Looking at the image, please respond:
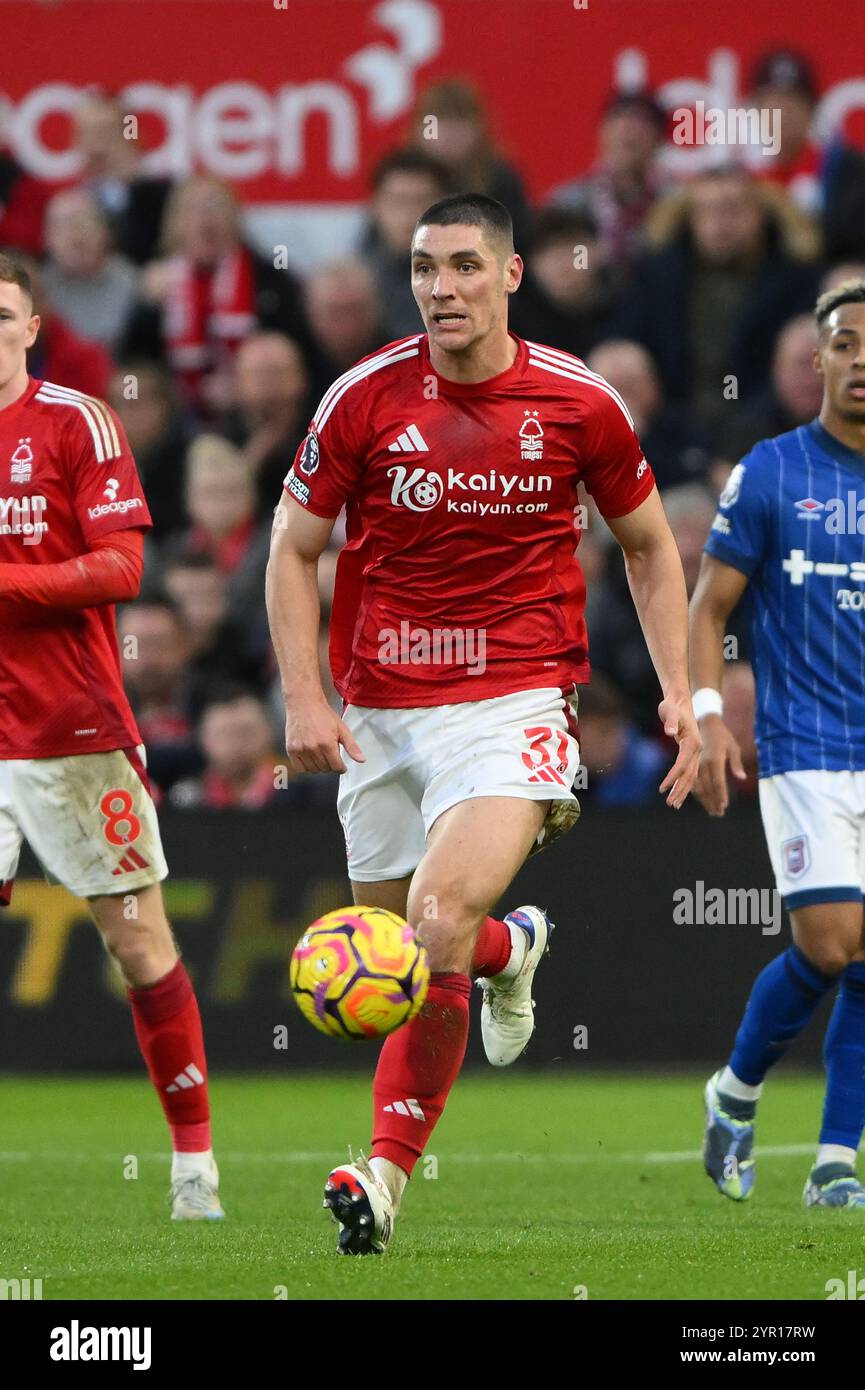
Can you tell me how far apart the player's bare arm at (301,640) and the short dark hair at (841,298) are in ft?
6.50

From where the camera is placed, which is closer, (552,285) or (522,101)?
(552,285)

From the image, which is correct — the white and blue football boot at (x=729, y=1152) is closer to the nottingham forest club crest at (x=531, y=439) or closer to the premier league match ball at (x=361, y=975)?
the premier league match ball at (x=361, y=975)

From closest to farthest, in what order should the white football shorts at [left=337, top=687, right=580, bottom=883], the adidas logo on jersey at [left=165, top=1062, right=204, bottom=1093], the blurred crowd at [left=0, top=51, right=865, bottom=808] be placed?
the white football shorts at [left=337, top=687, right=580, bottom=883] → the adidas logo on jersey at [left=165, top=1062, right=204, bottom=1093] → the blurred crowd at [left=0, top=51, right=865, bottom=808]

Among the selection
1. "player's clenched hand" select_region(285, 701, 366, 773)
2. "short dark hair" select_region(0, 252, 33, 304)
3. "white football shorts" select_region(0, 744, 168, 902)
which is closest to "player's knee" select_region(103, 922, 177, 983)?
"white football shorts" select_region(0, 744, 168, 902)

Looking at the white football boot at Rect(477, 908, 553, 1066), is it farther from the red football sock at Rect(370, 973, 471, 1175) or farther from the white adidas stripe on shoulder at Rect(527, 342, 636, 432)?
the white adidas stripe on shoulder at Rect(527, 342, 636, 432)

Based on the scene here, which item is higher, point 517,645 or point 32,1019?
point 517,645

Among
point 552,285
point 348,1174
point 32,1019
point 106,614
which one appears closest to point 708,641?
point 106,614

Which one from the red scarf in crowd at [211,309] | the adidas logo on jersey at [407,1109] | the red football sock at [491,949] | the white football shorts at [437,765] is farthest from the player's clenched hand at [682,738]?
the red scarf in crowd at [211,309]

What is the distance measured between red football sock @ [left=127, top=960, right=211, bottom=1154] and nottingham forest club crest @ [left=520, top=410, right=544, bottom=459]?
191 centimetres

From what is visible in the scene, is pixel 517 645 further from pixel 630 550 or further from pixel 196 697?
pixel 196 697

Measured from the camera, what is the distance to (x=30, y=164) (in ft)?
45.8

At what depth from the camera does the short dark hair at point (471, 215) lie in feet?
18.7

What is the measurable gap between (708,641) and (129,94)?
834cm

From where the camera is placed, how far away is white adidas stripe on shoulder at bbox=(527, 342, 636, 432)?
5938 mm
